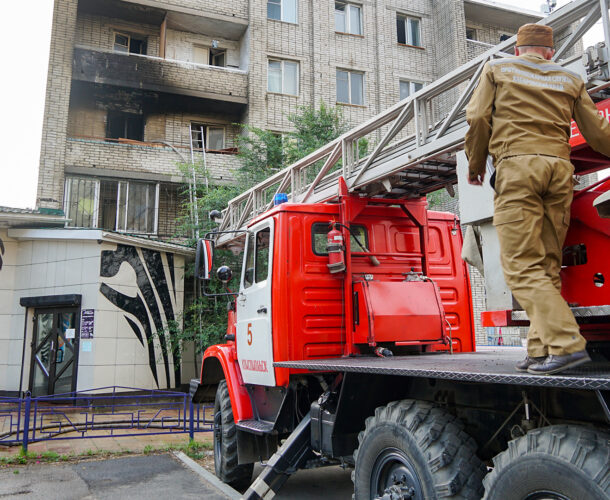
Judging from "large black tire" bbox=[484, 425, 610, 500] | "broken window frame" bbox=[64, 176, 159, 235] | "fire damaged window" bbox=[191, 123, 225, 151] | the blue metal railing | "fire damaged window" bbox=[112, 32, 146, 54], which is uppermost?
"fire damaged window" bbox=[112, 32, 146, 54]

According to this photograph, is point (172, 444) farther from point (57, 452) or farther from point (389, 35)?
point (389, 35)

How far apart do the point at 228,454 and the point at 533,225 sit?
15.7 ft

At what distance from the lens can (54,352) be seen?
44.5 ft

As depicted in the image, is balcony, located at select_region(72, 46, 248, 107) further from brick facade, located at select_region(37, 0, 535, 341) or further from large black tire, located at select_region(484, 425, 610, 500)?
large black tire, located at select_region(484, 425, 610, 500)

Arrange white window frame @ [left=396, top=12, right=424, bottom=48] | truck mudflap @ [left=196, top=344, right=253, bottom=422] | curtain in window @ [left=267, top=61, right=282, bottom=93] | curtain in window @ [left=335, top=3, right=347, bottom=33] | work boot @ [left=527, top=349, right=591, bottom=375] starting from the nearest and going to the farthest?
1. work boot @ [left=527, top=349, right=591, bottom=375]
2. truck mudflap @ [left=196, top=344, right=253, bottom=422]
3. curtain in window @ [left=267, top=61, right=282, bottom=93]
4. curtain in window @ [left=335, top=3, right=347, bottom=33]
5. white window frame @ [left=396, top=12, right=424, bottom=48]

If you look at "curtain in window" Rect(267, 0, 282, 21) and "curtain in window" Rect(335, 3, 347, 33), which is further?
"curtain in window" Rect(335, 3, 347, 33)

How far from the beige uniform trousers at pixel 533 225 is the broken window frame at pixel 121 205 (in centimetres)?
1533

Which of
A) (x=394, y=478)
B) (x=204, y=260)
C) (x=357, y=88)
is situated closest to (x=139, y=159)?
(x=357, y=88)

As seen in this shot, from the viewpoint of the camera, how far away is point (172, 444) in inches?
355

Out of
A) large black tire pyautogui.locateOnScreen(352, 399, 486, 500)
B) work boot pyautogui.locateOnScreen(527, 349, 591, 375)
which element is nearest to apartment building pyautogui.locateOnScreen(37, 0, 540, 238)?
large black tire pyautogui.locateOnScreen(352, 399, 486, 500)

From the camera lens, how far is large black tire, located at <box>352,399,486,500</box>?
3.15 m

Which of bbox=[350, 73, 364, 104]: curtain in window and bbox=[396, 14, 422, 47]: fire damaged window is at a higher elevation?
bbox=[396, 14, 422, 47]: fire damaged window

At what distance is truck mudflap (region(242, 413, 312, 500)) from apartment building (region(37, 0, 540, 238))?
44.9 feet

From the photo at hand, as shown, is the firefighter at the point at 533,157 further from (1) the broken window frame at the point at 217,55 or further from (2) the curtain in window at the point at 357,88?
(1) the broken window frame at the point at 217,55
